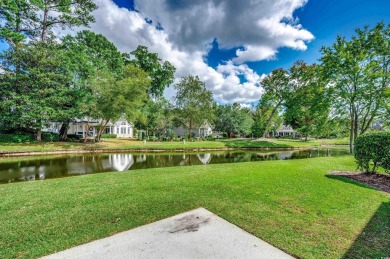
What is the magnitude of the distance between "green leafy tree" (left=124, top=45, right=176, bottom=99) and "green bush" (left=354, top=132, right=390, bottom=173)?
1307 inches

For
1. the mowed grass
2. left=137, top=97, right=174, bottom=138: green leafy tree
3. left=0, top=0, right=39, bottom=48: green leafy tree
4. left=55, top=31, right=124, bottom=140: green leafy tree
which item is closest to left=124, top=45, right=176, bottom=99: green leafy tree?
left=137, top=97, right=174, bottom=138: green leafy tree

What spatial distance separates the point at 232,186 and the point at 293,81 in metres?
28.9

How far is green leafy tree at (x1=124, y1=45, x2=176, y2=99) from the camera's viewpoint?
3394cm

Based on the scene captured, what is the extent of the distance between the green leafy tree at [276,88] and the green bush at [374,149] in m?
24.2

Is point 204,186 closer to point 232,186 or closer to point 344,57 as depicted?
point 232,186

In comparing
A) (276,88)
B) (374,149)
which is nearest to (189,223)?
(374,149)

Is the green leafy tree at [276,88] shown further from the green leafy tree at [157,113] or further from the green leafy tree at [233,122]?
the green leafy tree at [157,113]

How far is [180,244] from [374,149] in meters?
7.72

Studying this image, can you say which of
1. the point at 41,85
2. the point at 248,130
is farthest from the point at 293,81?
the point at 41,85

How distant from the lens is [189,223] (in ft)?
10.2

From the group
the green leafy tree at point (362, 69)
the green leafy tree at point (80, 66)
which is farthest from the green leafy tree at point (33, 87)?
the green leafy tree at point (362, 69)

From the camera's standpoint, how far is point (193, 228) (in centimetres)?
295

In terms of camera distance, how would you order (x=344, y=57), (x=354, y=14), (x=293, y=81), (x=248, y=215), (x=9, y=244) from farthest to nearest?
(x=293, y=81) → (x=344, y=57) → (x=354, y=14) → (x=248, y=215) → (x=9, y=244)

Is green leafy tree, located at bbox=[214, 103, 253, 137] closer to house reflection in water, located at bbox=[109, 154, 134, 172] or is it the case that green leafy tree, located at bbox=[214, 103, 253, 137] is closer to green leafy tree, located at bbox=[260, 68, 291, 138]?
green leafy tree, located at bbox=[260, 68, 291, 138]
